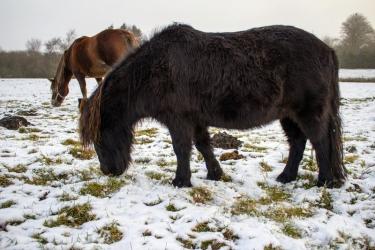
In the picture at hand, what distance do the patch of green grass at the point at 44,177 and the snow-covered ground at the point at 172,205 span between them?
0.04ft

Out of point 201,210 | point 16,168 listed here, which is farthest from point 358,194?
point 16,168

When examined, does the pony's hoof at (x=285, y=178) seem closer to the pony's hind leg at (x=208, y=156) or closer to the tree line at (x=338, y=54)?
the pony's hind leg at (x=208, y=156)

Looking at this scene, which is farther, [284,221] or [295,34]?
[295,34]

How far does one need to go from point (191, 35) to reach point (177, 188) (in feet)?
5.96

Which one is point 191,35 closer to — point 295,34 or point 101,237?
point 295,34

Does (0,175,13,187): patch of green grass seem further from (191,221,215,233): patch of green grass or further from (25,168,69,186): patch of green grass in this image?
(191,221,215,233): patch of green grass

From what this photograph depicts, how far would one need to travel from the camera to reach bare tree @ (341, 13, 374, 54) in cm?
3884

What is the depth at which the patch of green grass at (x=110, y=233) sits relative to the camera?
9.45 ft

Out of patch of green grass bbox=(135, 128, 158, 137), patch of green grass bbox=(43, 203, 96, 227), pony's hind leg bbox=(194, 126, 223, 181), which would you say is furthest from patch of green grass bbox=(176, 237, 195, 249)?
patch of green grass bbox=(135, 128, 158, 137)

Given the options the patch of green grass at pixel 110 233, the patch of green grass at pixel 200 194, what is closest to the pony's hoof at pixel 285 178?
the patch of green grass at pixel 200 194

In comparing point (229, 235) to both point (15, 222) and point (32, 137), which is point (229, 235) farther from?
point (32, 137)

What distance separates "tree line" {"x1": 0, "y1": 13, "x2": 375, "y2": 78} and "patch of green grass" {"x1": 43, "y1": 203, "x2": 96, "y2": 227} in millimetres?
24116

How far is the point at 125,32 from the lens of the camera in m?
9.59

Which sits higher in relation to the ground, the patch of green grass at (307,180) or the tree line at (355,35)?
the tree line at (355,35)
